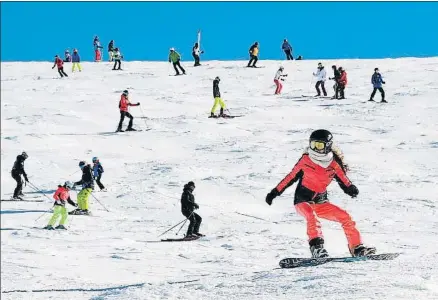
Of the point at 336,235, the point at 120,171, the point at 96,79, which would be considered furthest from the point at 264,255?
the point at 96,79

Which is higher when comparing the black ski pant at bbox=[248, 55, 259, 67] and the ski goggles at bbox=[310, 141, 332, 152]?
the black ski pant at bbox=[248, 55, 259, 67]

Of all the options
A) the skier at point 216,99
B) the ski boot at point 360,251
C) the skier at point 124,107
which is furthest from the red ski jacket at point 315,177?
the skier at point 216,99

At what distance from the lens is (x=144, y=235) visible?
41.6ft

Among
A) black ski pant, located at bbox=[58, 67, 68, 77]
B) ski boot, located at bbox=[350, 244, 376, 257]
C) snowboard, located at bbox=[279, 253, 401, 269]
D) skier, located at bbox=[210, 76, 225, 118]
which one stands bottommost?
snowboard, located at bbox=[279, 253, 401, 269]

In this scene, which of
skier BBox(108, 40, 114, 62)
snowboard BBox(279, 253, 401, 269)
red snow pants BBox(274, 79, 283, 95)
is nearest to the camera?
snowboard BBox(279, 253, 401, 269)

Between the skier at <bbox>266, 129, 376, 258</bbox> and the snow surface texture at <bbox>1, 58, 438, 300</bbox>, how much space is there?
26.7 inches

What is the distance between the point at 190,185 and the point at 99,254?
98.1 inches

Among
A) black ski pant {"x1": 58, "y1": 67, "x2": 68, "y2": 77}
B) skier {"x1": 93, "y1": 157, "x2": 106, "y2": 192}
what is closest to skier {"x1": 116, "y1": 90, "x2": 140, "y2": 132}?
skier {"x1": 93, "y1": 157, "x2": 106, "y2": 192}

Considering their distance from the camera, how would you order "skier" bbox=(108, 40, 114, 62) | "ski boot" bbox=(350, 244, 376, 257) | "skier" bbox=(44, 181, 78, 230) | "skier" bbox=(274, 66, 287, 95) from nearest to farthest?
1. "ski boot" bbox=(350, 244, 376, 257)
2. "skier" bbox=(44, 181, 78, 230)
3. "skier" bbox=(274, 66, 287, 95)
4. "skier" bbox=(108, 40, 114, 62)

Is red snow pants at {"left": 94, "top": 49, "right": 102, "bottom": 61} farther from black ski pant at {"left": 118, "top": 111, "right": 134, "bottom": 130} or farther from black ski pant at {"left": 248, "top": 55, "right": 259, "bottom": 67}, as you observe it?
black ski pant at {"left": 118, "top": 111, "right": 134, "bottom": 130}

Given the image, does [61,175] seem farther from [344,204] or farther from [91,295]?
[91,295]

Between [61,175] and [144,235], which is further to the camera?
[61,175]

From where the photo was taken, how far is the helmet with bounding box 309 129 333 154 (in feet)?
24.0

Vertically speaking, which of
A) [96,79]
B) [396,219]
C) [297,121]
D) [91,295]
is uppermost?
[96,79]
